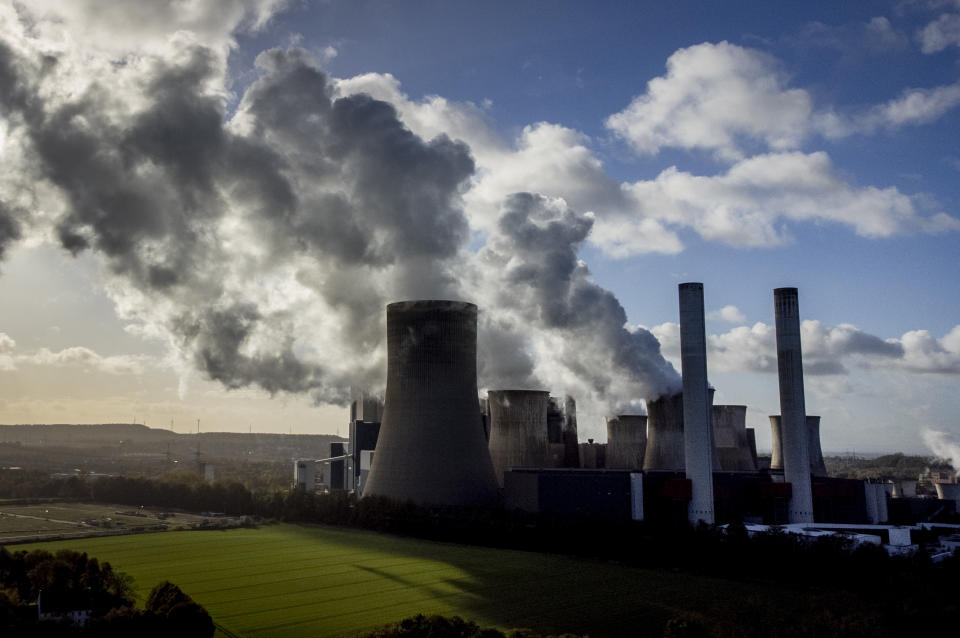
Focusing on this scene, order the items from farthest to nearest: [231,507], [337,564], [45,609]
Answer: [231,507]
[337,564]
[45,609]

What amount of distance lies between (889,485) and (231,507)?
32.4 metres

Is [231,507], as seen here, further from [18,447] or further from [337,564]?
[18,447]

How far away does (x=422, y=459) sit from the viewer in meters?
30.6

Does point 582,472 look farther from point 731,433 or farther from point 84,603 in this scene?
point 84,603

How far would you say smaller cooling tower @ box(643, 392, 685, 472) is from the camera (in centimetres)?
3522

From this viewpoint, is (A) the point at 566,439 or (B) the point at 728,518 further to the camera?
(A) the point at 566,439

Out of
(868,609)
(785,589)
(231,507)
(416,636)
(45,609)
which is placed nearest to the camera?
(416,636)

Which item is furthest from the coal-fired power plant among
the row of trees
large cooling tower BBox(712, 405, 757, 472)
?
the row of trees


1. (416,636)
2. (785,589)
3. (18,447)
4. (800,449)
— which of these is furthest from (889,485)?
(18,447)

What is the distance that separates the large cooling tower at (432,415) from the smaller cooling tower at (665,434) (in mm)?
7930

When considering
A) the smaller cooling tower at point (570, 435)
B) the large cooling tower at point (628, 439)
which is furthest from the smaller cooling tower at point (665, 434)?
the smaller cooling tower at point (570, 435)

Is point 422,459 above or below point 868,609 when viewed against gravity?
above

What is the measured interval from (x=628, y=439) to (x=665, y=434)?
Result: 3.62 meters

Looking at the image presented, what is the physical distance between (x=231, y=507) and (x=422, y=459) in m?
17.3
